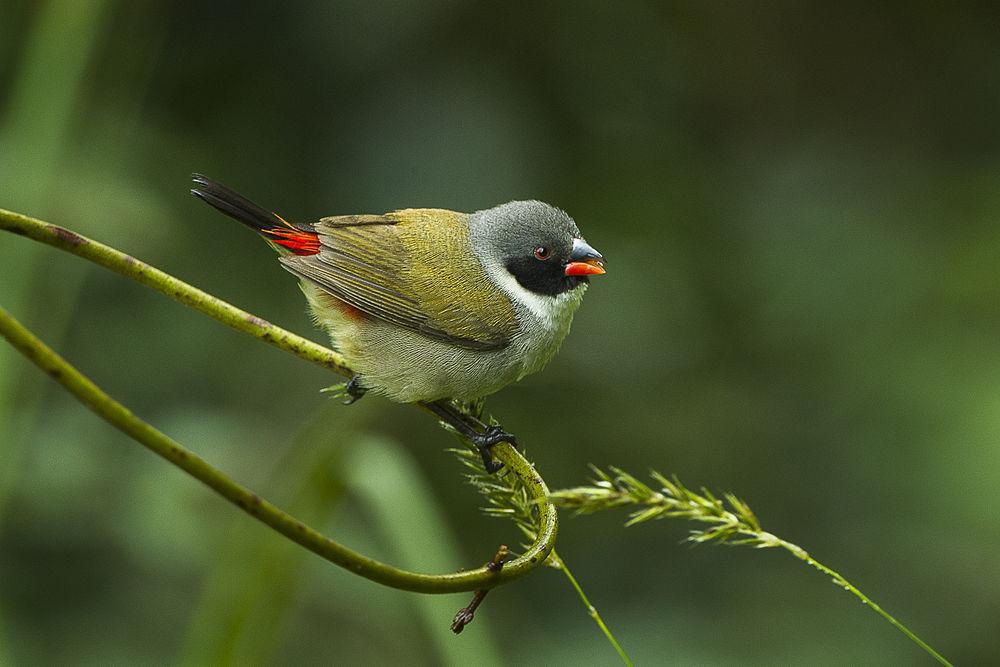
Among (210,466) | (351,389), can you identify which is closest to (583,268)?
(351,389)

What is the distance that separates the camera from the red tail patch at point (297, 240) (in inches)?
125

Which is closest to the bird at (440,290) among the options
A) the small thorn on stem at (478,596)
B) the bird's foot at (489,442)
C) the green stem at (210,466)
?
the bird's foot at (489,442)

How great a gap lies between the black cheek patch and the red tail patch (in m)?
0.60

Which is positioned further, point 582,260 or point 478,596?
point 582,260

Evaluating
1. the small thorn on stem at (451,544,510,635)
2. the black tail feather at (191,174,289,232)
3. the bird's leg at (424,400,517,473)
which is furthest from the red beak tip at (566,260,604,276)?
the small thorn on stem at (451,544,510,635)

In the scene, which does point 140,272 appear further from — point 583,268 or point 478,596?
point 583,268

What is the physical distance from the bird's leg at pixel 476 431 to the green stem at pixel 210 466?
82 millimetres

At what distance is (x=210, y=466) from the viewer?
1.43m

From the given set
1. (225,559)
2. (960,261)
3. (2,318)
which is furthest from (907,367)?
(2,318)

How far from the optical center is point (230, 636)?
2.50 meters

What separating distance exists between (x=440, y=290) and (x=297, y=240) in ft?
1.44

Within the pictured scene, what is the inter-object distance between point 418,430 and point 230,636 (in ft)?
8.92

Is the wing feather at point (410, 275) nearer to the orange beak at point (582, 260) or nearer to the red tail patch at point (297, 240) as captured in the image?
the red tail patch at point (297, 240)

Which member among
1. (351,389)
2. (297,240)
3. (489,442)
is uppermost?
(297,240)
